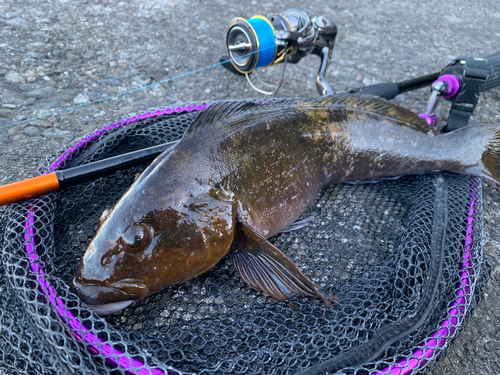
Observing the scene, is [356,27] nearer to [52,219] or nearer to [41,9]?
[41,9]

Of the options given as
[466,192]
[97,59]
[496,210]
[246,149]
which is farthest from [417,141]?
[97,59]

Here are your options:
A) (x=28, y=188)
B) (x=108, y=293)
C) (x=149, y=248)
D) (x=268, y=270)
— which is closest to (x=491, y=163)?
(x=268, y=270)

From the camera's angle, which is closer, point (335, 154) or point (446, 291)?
point (446, 291)

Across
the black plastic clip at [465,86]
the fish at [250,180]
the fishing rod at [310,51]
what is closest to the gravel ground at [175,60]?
the black plastic clip at [465,86]

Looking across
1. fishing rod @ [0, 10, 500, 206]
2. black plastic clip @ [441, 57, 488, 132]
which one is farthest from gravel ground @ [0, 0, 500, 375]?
fishing rod @ [0, 10, 500, 206]

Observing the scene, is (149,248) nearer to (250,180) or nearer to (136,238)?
(136,238)

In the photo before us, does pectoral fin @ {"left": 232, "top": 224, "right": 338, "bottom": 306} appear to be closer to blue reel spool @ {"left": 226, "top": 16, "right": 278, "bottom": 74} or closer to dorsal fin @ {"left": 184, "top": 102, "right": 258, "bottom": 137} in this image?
dorsal fin @ {"left": 184, "top": 102, "right": 258, "bottom": 137}
